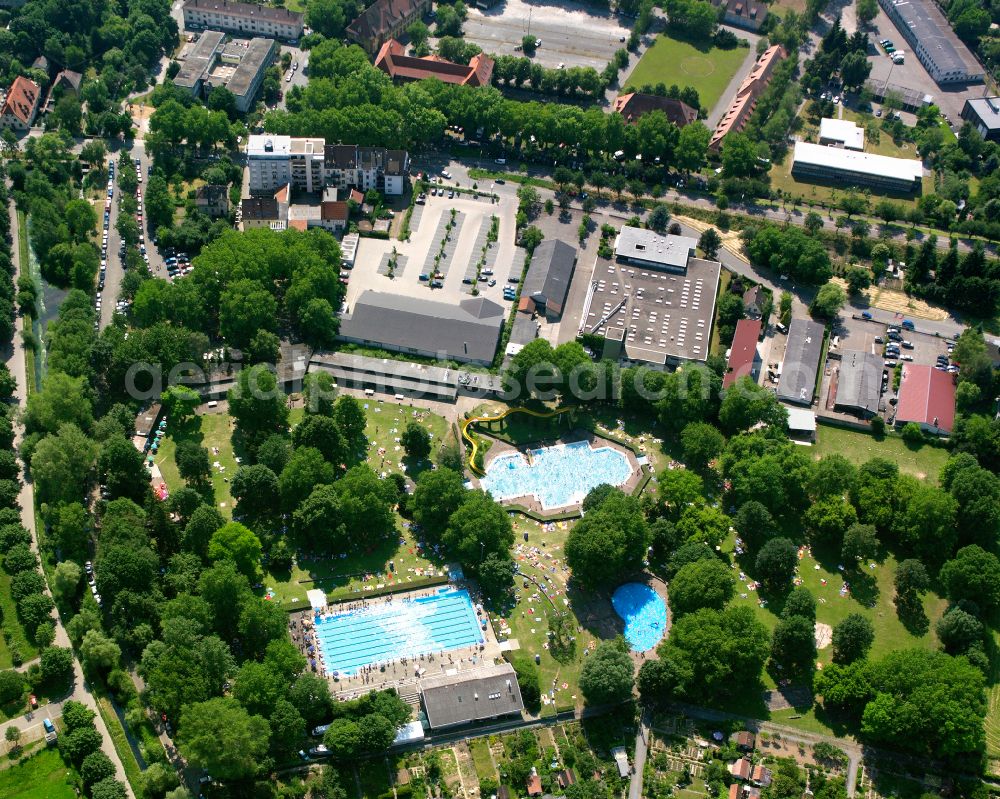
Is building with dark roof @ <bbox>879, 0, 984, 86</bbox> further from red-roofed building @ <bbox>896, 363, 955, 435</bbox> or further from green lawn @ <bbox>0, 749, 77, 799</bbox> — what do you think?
green lawn @ <bbox>0, 749, 77, 799</bbox>

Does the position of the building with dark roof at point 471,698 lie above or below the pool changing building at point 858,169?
below

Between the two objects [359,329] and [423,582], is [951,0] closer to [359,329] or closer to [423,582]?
[359,329]

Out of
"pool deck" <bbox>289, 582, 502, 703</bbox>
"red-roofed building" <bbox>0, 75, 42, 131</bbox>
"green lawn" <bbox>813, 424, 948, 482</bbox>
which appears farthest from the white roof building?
"red-roofed building" <bbox>0, 75, 42, 131</bbox>

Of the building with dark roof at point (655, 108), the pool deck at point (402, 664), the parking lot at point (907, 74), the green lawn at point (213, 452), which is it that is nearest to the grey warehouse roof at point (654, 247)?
the building with dark roof at point (655, 108)

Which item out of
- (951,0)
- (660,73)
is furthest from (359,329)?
(951,0)

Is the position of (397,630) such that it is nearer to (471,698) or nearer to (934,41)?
(471,698)

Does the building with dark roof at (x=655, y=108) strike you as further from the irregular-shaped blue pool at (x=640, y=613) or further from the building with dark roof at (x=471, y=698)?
the building with dark roof at (x=471, y=698)
